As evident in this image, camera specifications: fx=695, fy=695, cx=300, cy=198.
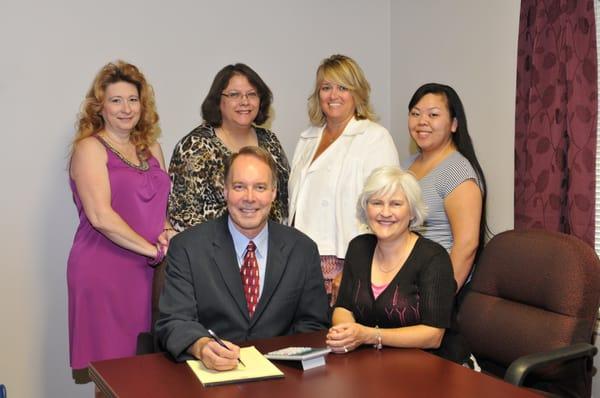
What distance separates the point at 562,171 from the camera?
304 cm

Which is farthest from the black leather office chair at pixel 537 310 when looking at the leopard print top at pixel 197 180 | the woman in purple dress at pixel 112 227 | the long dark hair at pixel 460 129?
the woman in purple dress at pixel 112 227

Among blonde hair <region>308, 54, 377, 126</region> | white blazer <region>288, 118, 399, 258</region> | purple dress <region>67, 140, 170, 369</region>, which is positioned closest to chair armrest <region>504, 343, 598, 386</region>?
white blazer <region>288, 118, 399, 258</region>

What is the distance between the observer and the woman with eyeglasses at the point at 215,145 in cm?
310

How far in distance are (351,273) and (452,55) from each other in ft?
6.54

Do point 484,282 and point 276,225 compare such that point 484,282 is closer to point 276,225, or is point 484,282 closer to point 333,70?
point 276,225

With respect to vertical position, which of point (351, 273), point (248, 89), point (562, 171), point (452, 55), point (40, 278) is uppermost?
point (452, 55)

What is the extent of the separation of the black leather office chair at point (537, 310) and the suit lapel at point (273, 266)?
0.82 meters

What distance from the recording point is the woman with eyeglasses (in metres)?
3.10

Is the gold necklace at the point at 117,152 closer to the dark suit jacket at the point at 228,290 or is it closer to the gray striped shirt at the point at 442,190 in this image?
the dark suit jacket at the point at 228,290

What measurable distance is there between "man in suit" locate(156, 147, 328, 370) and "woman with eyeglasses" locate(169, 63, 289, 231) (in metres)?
0.63

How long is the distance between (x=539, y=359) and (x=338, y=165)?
125cm

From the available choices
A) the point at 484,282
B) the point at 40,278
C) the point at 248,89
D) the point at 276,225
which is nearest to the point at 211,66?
the point at 248,89

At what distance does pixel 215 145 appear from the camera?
3145 mm

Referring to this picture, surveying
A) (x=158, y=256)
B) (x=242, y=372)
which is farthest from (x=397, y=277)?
(x=158, y=256)
